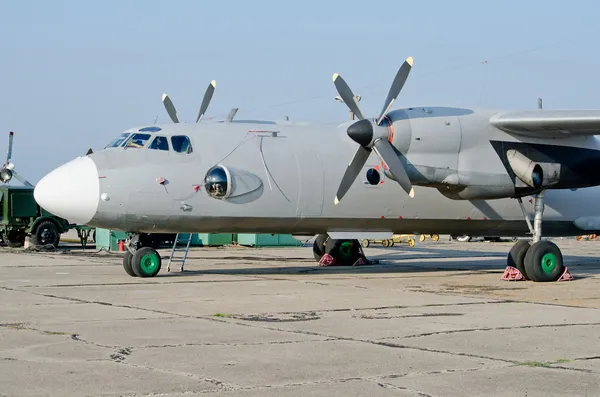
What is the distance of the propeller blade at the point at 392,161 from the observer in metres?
19.5

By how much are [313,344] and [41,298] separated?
7.52 metres

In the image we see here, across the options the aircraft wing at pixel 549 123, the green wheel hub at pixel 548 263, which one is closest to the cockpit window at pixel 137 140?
the aircraft wing at pixel 549 123

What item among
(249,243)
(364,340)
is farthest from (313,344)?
(249,243)

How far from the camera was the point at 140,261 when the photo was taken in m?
20.7

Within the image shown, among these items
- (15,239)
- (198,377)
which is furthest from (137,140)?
(15,239)

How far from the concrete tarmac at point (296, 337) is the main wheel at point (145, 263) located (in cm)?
38

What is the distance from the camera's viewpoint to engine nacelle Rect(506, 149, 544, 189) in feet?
67.5

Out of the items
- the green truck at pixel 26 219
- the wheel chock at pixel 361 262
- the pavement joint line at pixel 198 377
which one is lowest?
the pavement joint line at pixel 198 377

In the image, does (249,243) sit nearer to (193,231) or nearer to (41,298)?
(193,231)

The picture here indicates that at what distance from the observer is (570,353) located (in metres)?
9.90

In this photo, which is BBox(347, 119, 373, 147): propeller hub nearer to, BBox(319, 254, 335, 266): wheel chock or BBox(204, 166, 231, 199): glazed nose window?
BBox(204, 166, 231, 199): glazed nose window

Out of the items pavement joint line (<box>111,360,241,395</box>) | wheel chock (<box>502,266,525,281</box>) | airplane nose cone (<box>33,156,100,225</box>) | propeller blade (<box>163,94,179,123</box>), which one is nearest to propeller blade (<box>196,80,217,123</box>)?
propeller blade (<box>163,94,179,123</box>)

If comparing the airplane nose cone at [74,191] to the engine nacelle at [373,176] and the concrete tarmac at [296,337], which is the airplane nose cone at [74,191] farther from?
the engine nacelle at [373,176]

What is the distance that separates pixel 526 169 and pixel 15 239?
94.3 feet
